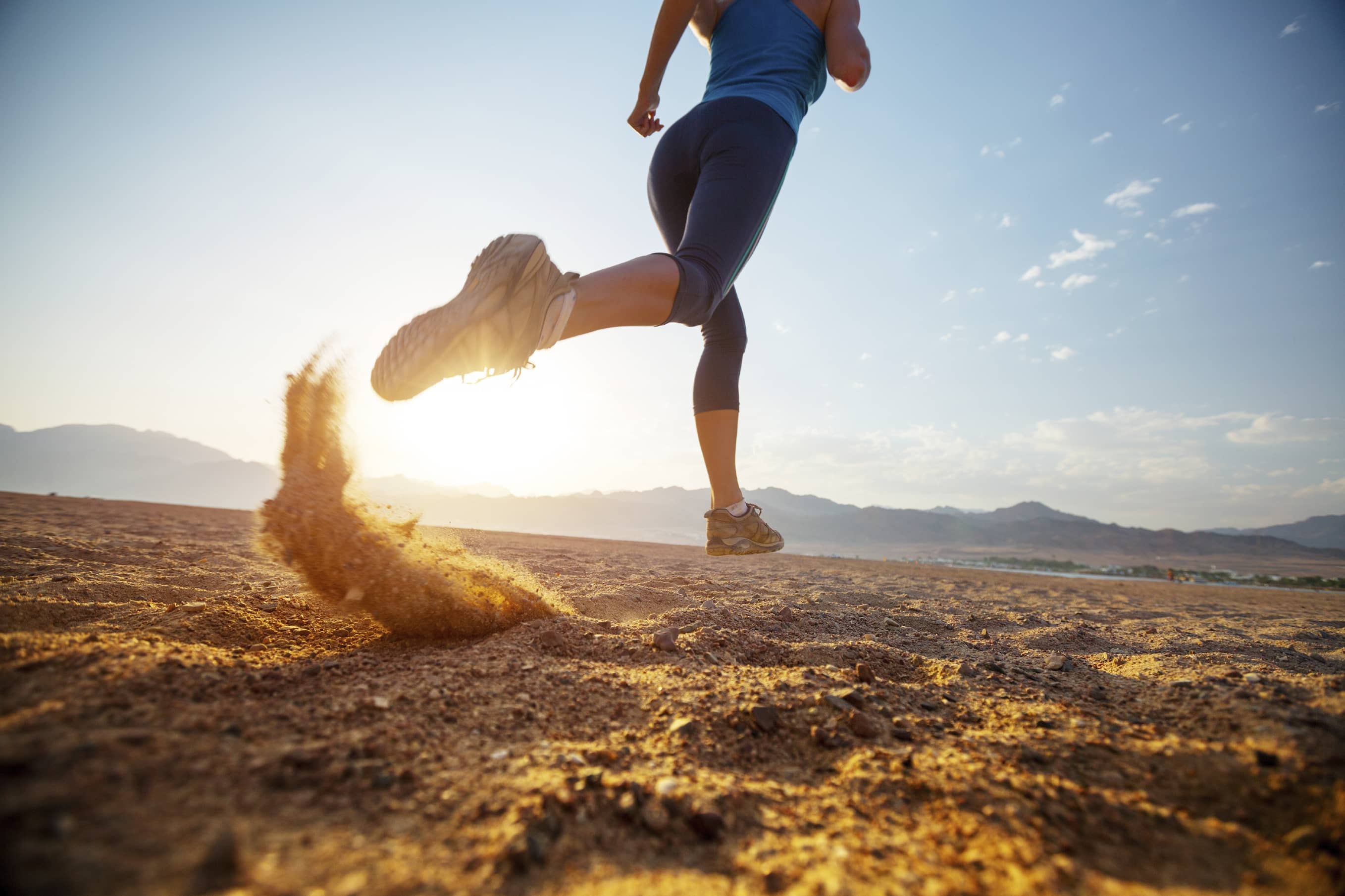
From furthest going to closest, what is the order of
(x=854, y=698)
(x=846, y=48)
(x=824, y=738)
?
1. (x=846, y=48)
2. (x=854, y=698)
3. (x=824, y=738)

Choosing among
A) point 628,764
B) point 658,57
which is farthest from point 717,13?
point 628,764

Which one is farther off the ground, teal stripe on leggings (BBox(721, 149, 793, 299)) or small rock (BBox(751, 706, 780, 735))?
teal stripe on leggings (BBox(721, 149, 793, 299))

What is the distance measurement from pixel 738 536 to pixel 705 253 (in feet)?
4.02

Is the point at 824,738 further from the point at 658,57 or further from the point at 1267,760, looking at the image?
the point at 658,57

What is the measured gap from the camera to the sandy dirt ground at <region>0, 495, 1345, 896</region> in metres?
0.65

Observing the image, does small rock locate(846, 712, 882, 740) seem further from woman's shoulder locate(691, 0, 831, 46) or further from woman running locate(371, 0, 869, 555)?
woman's shoulder locate(691, 0, 831, 46)

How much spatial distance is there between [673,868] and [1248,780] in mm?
911

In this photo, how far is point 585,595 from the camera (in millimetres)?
2729

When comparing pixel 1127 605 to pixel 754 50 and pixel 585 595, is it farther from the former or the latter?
pixel 754 50

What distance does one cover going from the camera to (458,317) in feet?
4.75

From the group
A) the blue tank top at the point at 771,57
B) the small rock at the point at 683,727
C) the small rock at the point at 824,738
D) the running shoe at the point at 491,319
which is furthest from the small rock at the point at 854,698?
the blue tank top at the point at 771,57

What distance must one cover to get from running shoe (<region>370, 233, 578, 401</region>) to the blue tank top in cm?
111

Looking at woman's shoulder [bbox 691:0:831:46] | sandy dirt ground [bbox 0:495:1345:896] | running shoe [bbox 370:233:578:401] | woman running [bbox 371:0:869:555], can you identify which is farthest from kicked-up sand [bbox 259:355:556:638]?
woman's shoulder [bbox 691:0:831:46]

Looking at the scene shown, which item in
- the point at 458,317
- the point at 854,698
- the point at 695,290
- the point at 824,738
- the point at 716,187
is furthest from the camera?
the point at 716,187
